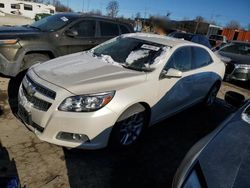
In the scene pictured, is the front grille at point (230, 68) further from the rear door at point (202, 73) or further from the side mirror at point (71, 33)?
the side mirror at point (71, 33)

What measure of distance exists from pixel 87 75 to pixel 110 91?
1.62 ft

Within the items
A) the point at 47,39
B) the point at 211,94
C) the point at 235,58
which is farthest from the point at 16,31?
the point at 235,58

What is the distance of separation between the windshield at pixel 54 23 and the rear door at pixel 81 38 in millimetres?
215

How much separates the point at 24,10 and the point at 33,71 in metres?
44.3

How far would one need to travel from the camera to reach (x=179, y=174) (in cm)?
199

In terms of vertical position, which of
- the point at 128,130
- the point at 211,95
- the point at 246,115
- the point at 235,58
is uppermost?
the point at 246,115

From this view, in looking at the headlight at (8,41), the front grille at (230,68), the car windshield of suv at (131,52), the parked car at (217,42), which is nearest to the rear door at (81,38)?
the headlight at (8,41)

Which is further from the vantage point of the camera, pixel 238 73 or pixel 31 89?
pixel 238 73

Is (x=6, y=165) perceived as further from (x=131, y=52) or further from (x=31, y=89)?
(x=131, y=52)

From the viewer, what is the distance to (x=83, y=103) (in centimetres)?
301

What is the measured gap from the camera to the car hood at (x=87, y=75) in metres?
3.15

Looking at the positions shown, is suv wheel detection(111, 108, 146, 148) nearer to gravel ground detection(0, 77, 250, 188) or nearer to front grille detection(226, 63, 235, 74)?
gravel ground detection(0, 77, 250, 188)

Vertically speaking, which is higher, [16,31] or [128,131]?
[16,31]

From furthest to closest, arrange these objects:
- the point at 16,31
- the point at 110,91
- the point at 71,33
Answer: the point at 71,33 < the point at 16,31 < the point at 110,91
